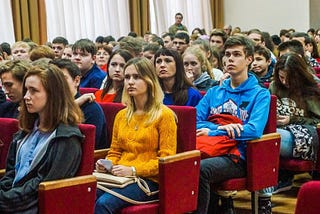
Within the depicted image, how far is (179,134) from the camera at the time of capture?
3.81 metres

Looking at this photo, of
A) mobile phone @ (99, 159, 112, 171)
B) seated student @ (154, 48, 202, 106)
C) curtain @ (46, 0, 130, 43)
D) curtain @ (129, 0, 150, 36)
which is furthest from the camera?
curtain @ (129, 0, 150, 36)

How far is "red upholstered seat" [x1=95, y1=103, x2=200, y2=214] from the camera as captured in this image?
353 cm

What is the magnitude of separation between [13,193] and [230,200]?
5.20 ft

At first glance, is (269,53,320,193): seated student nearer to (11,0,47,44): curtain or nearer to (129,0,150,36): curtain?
(11,0,47,44): curtain

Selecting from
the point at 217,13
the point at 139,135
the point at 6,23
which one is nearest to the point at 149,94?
the point at 139,135

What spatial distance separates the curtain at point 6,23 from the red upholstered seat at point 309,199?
976cm

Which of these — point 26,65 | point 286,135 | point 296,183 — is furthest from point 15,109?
point 296,183

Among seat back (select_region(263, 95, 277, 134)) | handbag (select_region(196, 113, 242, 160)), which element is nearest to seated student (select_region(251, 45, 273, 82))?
seat back (select_region(263, 95, 277, 134))

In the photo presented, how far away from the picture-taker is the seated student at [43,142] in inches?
122

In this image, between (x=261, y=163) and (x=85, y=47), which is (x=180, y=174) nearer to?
(x=261, y=163)

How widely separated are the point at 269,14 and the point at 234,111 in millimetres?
12656

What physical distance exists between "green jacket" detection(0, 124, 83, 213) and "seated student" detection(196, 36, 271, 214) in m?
1.05

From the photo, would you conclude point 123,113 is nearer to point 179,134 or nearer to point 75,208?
point 179,134

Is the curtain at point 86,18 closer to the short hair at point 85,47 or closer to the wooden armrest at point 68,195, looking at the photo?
the short hair at point 85,47
